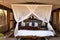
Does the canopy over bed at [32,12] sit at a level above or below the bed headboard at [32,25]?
above

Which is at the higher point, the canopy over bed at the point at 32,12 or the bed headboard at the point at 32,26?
the canopy over bed at the point at 32,12

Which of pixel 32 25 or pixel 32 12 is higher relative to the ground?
pixel 32 12

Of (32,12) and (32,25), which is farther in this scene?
(32,25)

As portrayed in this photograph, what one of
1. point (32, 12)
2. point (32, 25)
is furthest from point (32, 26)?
point (32, 12)

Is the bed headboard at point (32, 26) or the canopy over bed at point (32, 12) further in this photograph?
the bed headboard at point (32, 26)

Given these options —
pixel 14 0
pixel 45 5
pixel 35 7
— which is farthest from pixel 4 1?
pixel 45 5

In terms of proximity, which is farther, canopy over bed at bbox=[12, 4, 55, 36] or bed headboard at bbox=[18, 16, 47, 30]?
bed headboard at bbox=[18, 16, 47, 30]

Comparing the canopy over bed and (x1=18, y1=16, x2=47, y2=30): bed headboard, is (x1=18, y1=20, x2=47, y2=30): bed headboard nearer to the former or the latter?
(x1=18, y1=16, x2=47, y2=30): bed headboard

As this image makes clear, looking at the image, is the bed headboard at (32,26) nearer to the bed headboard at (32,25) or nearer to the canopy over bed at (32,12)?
the bed headboard at (32,25)

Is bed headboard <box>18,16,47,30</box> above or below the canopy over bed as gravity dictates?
below

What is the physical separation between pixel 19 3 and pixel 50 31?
2.31 metres

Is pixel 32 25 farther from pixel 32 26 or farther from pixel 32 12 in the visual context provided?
pixel 32 12

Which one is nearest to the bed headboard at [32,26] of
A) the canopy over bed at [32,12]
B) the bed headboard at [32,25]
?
the bed headboard at [32,25]

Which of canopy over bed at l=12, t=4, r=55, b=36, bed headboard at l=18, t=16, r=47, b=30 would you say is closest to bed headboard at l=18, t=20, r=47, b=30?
bed headboard at l=18, t=16, r=47, b=30
